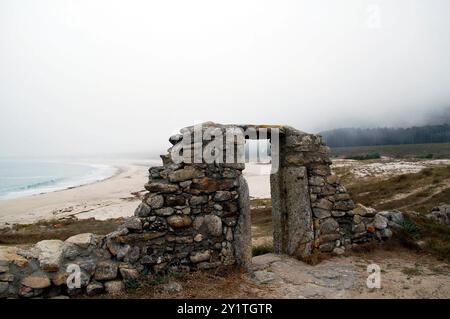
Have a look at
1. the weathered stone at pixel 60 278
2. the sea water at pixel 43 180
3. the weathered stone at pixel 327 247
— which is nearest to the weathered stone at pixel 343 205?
the weathered stone at pixel 327 247

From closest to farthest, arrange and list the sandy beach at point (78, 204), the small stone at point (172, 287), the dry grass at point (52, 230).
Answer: the small stone at point (172, 287) → the dry grass at point (52, 230) → the sandy beach at point (78, 204)

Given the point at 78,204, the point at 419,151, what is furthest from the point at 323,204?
the point at 419,151

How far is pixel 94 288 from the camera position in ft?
14.9

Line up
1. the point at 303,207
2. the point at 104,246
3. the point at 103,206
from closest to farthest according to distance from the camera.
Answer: the point at 104,246 → the point at 303,207 → the point at 103,206

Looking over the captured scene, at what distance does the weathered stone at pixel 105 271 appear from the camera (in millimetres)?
4633

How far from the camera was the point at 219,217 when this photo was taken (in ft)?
17.8

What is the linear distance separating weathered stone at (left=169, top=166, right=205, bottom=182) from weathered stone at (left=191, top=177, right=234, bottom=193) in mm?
103

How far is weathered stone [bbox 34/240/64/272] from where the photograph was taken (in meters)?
4.41

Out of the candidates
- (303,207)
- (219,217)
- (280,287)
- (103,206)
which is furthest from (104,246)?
(103,206)

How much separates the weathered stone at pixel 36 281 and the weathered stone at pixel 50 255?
14 cm

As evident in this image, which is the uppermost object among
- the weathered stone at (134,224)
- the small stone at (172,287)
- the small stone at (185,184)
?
the small stone at (185,184)

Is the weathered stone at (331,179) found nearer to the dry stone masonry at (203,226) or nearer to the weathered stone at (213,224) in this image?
the dry stone masonry at (203,226)

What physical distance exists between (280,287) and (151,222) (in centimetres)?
255

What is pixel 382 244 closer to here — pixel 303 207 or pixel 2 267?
pixel 303 207
